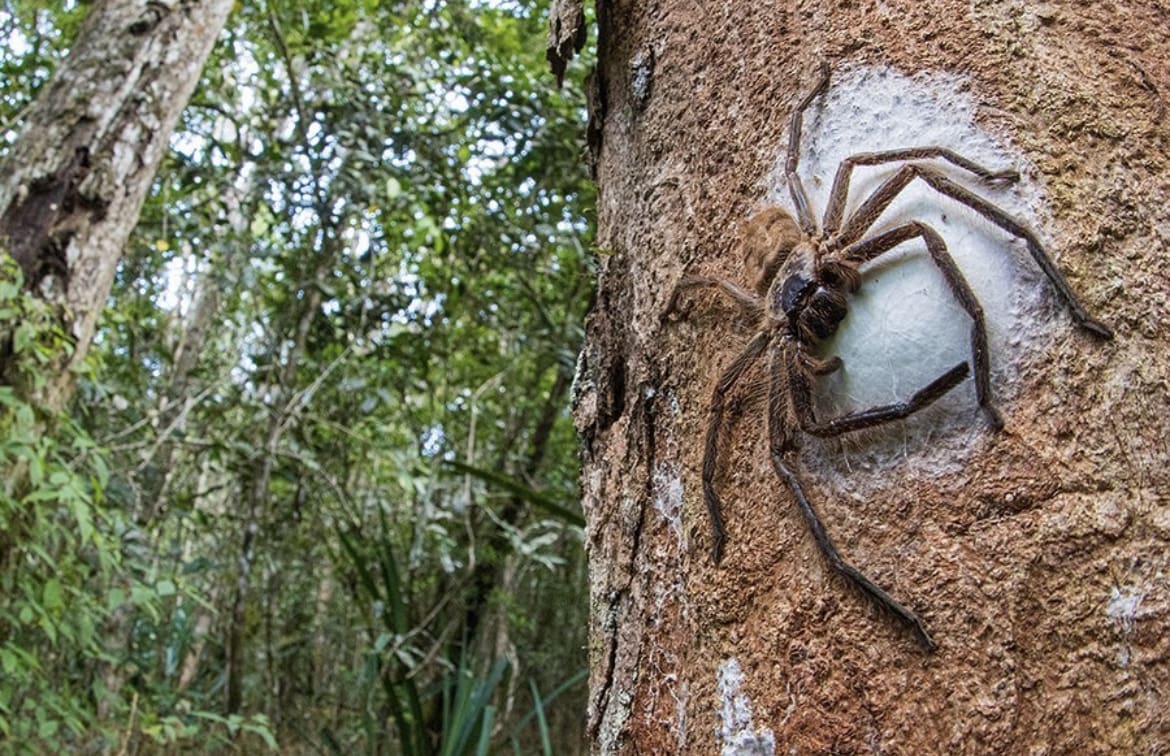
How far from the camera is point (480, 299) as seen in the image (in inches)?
236

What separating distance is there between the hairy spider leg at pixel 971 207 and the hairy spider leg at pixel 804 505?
18 centimetres

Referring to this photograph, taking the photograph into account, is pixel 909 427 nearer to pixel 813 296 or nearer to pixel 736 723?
pixel 813 296

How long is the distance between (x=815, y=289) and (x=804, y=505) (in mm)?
280

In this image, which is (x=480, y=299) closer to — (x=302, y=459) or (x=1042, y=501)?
(x=302, y=459)

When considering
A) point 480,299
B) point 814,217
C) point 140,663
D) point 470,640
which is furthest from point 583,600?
point 814,217

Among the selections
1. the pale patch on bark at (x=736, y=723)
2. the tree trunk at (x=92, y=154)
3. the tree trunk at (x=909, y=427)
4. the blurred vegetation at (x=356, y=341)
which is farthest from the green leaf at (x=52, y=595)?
the pale patch on bark at (x=736, y=723)

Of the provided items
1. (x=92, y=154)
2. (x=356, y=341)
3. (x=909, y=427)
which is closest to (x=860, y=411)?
(x=909, y=427)

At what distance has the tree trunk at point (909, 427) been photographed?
861 millimetres

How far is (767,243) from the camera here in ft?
3.96

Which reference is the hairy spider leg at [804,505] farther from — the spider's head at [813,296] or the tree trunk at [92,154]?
the tree trunk at [92,154]

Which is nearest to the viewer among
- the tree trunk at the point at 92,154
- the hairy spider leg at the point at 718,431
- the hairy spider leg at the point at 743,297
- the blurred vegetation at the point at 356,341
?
the hairy spider leg at the point at 718,431

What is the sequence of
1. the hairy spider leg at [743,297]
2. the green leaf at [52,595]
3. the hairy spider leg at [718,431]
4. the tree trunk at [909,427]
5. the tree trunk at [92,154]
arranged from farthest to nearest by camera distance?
the tree trunk at [92,154] < the green leaf at [52,595] < the hairy spider leg at [743,297] < the hairy spider leg at [718,431] < the tree trunk at [909,427]

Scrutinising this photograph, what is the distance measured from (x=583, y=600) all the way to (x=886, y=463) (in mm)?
8426

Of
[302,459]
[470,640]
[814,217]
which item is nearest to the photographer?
[814,217]
